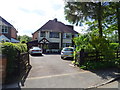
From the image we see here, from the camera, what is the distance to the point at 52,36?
26.0 metres

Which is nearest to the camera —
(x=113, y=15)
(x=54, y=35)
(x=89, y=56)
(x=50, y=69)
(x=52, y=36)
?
(x=50, y=69)

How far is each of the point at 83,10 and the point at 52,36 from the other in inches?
684

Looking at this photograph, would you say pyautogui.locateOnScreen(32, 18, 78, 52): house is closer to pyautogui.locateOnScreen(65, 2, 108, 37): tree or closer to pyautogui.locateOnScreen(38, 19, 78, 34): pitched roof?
pyautogui.locateOnScreen(38, 19, 78, 34): pitched roof

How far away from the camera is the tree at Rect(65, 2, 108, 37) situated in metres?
9.06

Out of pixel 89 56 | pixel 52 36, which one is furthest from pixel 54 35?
pixel 89 56

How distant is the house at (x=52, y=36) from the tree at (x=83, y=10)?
14.6 m

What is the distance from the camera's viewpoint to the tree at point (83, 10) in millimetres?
9062

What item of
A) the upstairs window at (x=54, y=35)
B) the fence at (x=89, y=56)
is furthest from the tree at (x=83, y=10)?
the upstairs window at (x=54, y=35)

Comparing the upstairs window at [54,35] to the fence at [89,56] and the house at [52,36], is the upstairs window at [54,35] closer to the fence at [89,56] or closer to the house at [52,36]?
the house at [52,36]

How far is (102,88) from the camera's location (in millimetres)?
4480

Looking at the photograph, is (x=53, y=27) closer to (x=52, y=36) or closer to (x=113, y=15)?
(x=52, y=36)

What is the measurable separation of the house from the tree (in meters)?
14.6

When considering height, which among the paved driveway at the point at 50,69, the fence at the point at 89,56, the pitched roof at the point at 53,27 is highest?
the pitched roof at the point at 53,27

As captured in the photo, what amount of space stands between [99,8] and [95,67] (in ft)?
17.1
